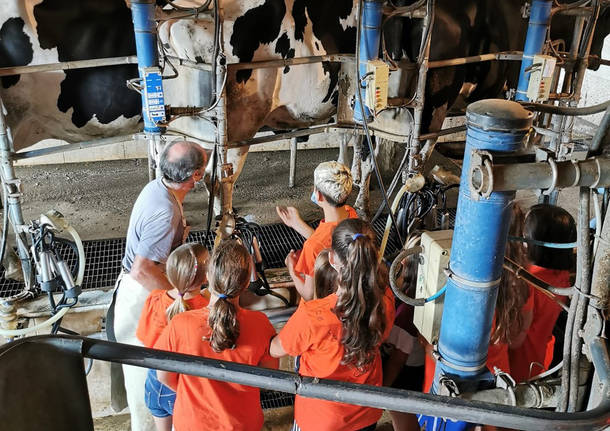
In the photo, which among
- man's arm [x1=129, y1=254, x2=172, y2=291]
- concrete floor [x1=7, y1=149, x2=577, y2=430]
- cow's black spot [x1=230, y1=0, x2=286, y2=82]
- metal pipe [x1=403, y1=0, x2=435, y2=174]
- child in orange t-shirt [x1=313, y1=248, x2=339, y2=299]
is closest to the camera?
child in orange t-shirt [x1=313, y1=248, x2=339, y2=299]

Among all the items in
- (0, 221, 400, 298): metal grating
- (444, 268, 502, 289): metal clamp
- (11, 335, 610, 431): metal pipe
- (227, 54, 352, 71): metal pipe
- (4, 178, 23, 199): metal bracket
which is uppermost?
(227, 54, 352, 71): metal pipe

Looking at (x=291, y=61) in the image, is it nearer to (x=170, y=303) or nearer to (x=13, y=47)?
(x=13, y=47)

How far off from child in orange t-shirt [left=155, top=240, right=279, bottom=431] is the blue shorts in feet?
0.65

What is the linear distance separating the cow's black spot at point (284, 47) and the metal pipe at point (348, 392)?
10.9ft

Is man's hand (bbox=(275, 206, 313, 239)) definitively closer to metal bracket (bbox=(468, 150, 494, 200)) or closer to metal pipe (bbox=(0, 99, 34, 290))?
metal pipe (bbox=(0, 99, 34, 290))

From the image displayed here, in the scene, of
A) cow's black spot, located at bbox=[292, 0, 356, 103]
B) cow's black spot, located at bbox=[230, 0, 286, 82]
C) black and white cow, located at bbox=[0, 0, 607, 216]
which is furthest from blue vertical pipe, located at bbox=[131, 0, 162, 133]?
cow's black spot, located at bbox=[292, 0, 356, 103]

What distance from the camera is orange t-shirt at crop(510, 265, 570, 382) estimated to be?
264 cm

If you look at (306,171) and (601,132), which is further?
(306,171)

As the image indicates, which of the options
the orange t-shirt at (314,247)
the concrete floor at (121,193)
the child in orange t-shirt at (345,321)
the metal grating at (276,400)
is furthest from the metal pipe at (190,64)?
the metal grating at (276,400)

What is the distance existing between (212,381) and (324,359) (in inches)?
17.4

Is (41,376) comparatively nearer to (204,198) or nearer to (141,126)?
(141,126)

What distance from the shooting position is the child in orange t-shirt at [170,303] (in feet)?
8.20

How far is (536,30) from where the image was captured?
14.7 feet

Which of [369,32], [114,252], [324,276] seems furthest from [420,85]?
[114,252]
